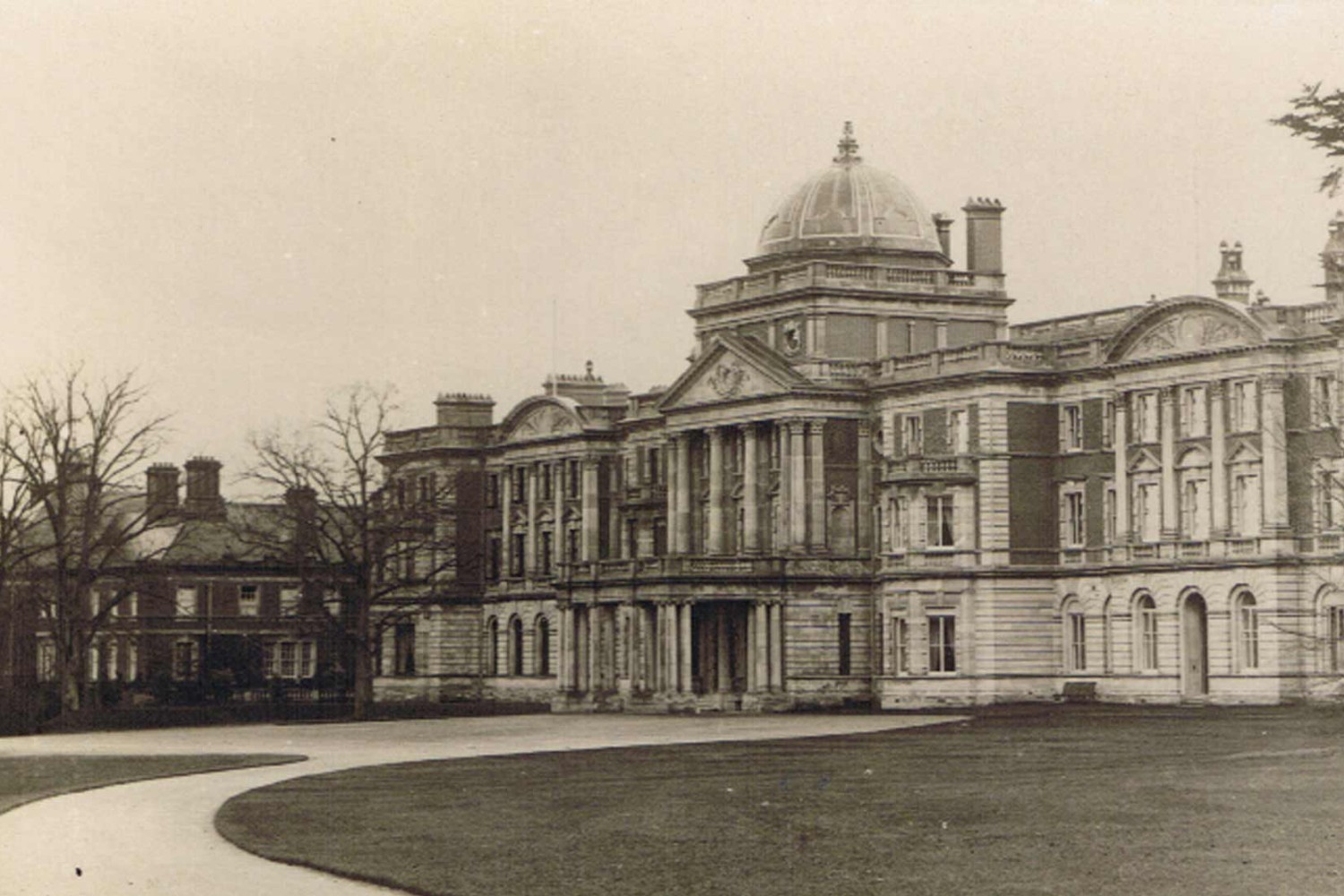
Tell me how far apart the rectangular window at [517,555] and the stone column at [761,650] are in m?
23.2

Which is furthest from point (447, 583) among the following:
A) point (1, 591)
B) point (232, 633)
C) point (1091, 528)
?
point (1091, 528)

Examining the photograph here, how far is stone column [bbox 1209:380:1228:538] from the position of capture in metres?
74.2

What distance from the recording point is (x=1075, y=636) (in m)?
81.5

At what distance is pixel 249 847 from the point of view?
34531 millimetres

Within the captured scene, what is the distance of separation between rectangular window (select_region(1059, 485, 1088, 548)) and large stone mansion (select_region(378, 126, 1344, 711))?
0.23 feet

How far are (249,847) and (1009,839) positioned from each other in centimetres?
1004

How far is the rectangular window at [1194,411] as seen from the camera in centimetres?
7512

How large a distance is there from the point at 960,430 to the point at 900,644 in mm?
7497

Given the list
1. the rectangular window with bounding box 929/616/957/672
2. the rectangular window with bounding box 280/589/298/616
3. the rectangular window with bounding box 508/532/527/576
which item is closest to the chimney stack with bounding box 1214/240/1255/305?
the rectangular window with bounding box 929/616/957/672

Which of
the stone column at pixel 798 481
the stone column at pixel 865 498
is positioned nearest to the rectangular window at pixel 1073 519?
the stone column at pixel 865 498

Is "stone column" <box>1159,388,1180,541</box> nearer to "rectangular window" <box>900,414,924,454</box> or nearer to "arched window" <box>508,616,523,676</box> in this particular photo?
"rectangular window" <box>900,414,924,454</box>

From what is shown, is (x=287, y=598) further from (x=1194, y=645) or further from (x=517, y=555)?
(x=1194, y=645)

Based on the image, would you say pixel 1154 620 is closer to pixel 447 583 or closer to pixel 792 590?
pixel 792 590

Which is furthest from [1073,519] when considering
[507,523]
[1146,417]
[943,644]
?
[507,523]
